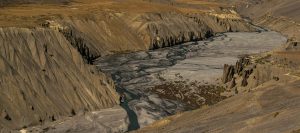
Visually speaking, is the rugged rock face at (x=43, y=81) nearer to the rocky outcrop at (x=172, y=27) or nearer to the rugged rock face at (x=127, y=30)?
the rugged rock face at (x=127, y=30)

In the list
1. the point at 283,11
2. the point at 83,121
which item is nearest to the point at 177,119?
the point at 83,121

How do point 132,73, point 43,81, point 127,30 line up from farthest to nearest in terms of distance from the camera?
point 127,30, point 132,73, point 43,81

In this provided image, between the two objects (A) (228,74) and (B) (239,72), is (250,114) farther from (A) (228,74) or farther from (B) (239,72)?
(B) (239,72)

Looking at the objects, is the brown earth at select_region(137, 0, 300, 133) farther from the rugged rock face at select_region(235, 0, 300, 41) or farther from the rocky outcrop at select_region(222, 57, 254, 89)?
the rugged rock face at select_region(235, 0, 300, 41)

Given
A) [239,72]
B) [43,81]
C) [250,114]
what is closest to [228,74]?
[239,72]

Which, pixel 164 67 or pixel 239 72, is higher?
pixel 239 72

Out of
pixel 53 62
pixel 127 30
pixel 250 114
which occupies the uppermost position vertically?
pixel 250 114

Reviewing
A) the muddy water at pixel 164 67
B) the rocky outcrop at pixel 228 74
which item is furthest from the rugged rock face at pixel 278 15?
the rocky outcrop at pixel 228 74
